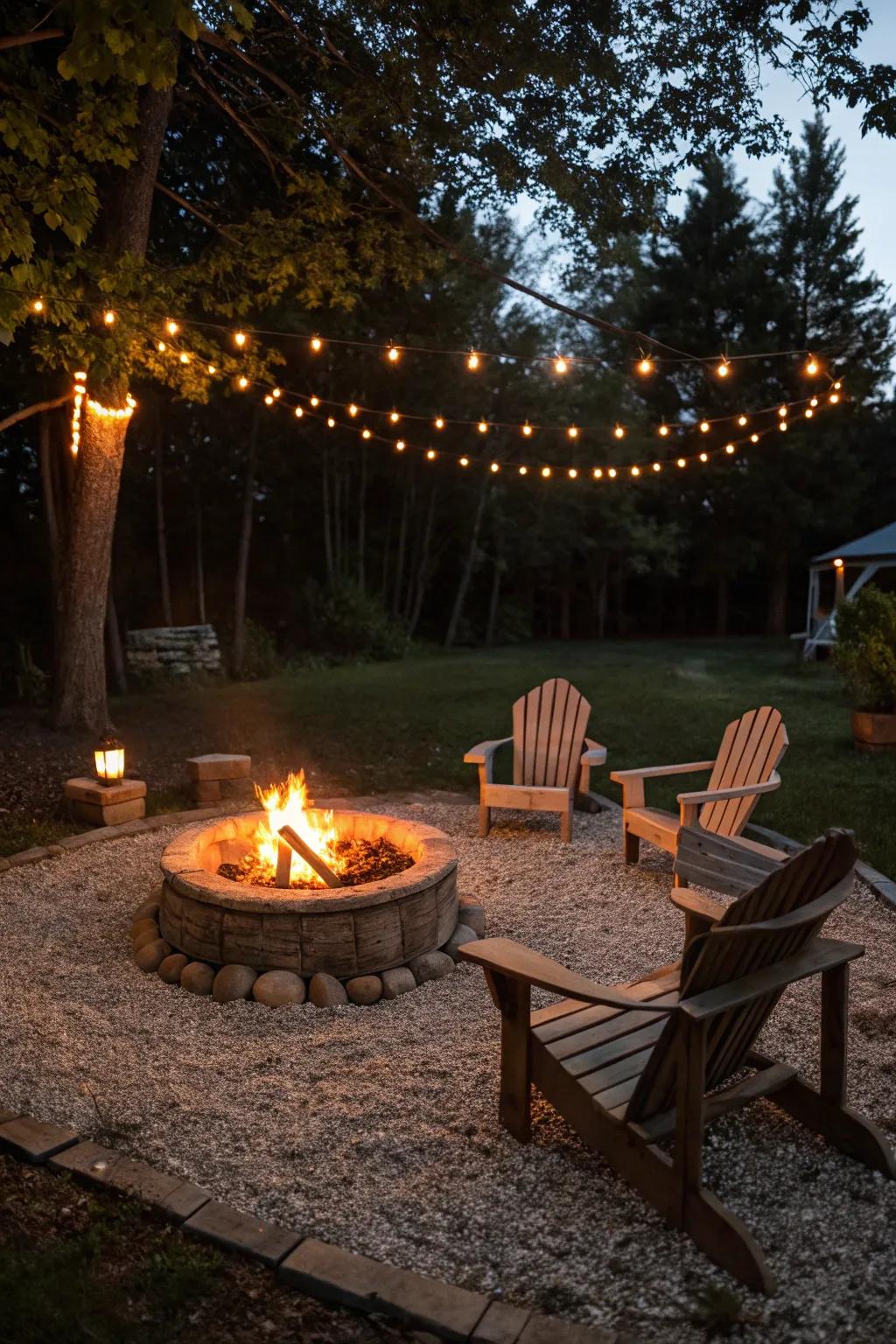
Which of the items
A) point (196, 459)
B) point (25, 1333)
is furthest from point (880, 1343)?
point (196, 459)

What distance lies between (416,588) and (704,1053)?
16.6 metres

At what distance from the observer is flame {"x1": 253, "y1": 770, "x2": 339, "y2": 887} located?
3.87m

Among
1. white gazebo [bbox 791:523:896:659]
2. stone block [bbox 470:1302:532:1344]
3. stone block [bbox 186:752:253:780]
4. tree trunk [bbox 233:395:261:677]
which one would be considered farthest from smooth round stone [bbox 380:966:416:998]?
white gazebo [bbox 791:523:896:659]

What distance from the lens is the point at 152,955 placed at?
3.59 metres

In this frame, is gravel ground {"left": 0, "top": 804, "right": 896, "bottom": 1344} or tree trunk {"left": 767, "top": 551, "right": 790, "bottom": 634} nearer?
gravel ground {"left": 0, "top": 804, "right": 896, "bottom": 1344}

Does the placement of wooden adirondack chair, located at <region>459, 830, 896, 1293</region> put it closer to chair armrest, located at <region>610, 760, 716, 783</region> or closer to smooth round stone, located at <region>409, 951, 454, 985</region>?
smooth round stone, located at <region>409, 951, 454, 985</region>

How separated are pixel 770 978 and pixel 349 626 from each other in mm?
13605

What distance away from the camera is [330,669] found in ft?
45.0

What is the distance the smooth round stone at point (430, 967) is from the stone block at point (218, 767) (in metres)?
2.78

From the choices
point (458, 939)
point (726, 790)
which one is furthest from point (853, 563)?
point (458, 939)

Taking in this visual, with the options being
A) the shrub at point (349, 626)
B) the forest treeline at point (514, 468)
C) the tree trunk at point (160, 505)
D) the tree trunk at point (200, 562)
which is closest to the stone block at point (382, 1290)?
the forest treeline at point (514, 468)

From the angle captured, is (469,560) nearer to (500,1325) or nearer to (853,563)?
(853,563)

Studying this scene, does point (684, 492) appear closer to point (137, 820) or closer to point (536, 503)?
point (536, 503)

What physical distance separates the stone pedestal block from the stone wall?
21.1 ft
